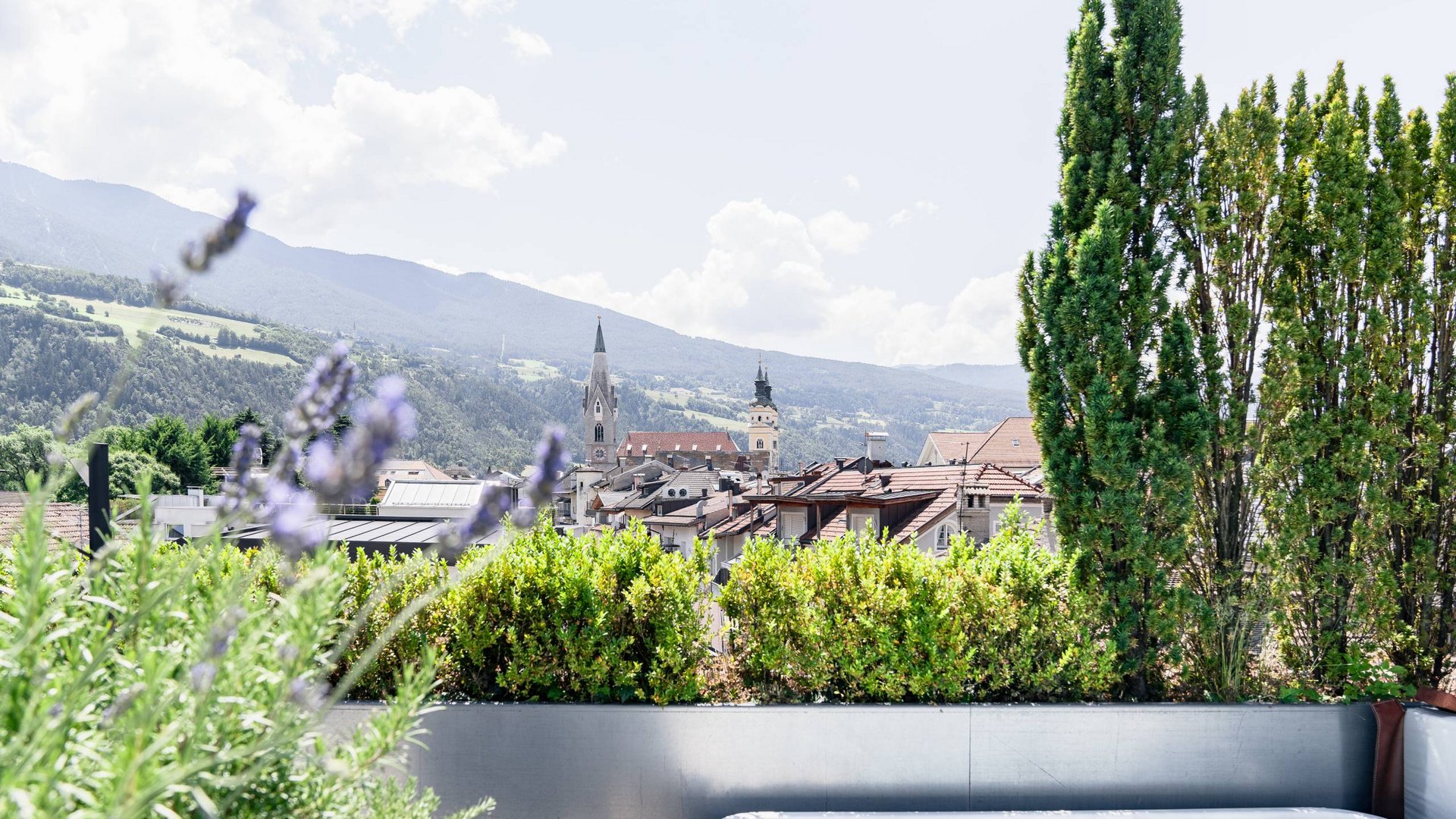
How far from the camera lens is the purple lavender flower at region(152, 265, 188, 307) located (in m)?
1.14

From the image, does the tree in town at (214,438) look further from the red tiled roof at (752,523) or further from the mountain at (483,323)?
the mountain at (483,323)

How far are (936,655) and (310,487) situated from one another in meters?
2.57

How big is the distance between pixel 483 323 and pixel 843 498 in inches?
6628

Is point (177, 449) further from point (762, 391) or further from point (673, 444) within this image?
point (673, 444)

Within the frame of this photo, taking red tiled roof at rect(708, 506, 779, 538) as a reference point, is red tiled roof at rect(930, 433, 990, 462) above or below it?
above

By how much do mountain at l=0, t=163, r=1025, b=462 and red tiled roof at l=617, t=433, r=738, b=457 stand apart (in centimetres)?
875

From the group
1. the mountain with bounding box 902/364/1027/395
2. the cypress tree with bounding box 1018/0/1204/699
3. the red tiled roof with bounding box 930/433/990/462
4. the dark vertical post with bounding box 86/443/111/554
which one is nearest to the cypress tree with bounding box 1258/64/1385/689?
the cypress tree with bounding box 1018/0/1204/699

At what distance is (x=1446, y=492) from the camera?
11.5 feet

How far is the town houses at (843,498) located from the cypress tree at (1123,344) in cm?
38

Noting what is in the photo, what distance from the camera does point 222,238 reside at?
1.22m

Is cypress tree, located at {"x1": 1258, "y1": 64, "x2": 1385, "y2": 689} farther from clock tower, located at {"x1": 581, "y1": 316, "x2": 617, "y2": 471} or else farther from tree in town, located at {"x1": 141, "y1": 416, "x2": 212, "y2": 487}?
clock tower, located at {"x1": 581, "y1": 316, "x2": 617, "y2": 471}

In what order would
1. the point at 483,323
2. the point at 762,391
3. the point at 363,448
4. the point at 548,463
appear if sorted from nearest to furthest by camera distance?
1. the point at 363,448
2. the point at 548,463
3. the point at 762,391
4. the point at 483,323

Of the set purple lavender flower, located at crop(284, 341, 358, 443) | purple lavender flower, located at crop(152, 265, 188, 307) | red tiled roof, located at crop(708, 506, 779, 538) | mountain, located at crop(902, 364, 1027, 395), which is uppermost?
mountain, located at crop(902, 364, 1027, 395)

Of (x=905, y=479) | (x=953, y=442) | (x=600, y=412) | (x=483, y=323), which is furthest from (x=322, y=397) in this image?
(x=483, y=323)
